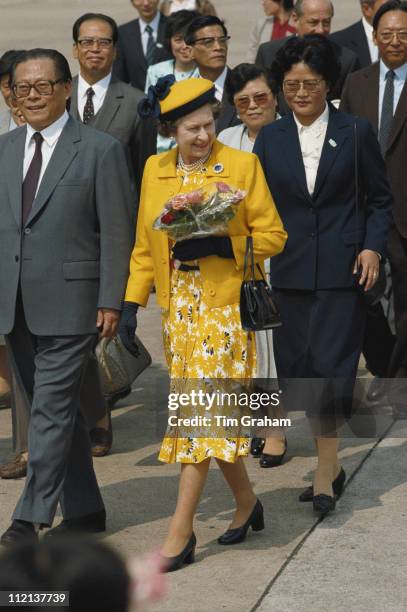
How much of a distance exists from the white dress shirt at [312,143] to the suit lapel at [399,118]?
1.48 m

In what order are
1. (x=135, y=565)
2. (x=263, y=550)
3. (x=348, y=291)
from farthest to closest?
(x=348, y=291) < (x=263, y=550) < (x=135, y=565)

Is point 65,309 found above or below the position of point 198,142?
below

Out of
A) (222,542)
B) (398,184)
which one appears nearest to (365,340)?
(398,184)

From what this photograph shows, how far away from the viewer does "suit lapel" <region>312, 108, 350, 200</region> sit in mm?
5398

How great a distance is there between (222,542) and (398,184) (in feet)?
8.85

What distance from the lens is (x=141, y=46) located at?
10859mm

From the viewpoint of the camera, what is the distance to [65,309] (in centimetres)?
483

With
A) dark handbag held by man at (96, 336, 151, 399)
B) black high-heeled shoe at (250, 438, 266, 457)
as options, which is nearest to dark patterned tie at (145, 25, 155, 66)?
dark handbag held by man at (96, 336, 151, 399)

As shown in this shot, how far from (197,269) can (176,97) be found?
61 cm

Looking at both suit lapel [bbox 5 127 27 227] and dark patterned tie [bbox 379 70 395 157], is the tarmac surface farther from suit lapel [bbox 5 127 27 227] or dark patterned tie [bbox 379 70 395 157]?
dark patterned tie [bbox 379 70 395 157]

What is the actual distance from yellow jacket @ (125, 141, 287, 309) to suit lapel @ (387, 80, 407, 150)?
233 centimetres

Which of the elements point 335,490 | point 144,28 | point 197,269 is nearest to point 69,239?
point 197,269

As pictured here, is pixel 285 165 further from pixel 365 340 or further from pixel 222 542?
pixel 365 340

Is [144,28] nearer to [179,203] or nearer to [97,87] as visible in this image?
[97,87]
